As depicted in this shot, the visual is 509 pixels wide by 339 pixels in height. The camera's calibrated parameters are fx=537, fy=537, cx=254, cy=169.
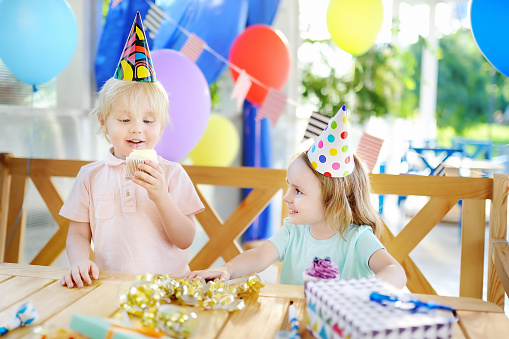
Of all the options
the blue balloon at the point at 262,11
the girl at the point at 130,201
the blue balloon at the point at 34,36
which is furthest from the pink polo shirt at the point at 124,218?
the blue balloon at the point at 262,11

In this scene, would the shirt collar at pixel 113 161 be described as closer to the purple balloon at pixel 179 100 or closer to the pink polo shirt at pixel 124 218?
the pink polo shirt at pixel 124 218

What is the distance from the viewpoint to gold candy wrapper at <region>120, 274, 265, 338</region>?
40.1 inches

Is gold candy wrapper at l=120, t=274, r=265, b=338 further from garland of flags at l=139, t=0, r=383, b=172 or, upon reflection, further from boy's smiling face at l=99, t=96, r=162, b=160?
garland of flags at l=139, t=0, r=383, b=172

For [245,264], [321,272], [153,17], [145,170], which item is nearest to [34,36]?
[153,17]

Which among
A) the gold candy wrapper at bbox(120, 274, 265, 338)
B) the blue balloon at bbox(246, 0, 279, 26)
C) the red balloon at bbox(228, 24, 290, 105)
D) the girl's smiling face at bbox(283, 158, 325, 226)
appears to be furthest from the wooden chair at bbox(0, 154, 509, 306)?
the blue balloon at bbox(246, 0, 279, 26)

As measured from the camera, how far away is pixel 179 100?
2393 millimetres

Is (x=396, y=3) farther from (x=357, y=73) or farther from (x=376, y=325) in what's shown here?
(x=376, y=325)

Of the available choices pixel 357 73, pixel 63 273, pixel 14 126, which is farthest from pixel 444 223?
pixel 63 273

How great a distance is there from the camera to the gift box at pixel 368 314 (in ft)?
2.84

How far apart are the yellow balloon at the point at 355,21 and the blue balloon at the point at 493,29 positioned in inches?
36.5

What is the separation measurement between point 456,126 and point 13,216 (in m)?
15.3

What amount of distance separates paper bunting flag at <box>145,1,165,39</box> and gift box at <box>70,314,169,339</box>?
1.85m

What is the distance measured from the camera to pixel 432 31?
7594mm

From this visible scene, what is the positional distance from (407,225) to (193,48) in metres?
1.52
